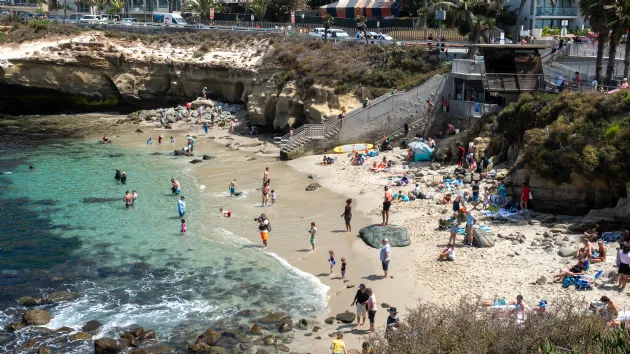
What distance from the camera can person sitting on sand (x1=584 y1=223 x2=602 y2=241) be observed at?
69.3 feet

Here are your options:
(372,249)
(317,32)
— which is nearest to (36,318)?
(372,249)

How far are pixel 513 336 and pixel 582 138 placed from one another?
13715mm

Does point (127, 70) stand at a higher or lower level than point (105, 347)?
higher

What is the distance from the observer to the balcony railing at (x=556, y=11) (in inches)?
1823

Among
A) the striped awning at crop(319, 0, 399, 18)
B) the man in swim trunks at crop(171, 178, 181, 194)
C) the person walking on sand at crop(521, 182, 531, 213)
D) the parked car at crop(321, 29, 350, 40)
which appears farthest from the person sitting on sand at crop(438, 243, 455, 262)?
the striped awning at crop(319, 0, 399, 18)

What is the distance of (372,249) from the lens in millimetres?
23141

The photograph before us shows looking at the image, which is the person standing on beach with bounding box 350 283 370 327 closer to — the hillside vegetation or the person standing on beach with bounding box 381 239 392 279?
the person standing on beach with bounding box 381 239 392 279

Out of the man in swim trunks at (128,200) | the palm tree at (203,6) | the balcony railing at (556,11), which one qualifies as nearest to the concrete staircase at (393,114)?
the man in swim trunks at (128,200)

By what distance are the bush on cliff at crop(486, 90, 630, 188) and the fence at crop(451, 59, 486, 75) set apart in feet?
26.8

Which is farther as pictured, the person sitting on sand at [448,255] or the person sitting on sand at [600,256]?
the person sitting on sand at [448,255]

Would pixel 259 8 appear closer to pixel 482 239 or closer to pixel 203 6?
pixel 203 6

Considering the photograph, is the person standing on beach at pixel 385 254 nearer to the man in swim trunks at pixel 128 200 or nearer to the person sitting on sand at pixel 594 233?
the person sitting on sand at pixel 594 233

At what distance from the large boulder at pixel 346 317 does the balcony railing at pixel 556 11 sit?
→ 1384 inches

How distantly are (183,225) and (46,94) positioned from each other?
36.8m
